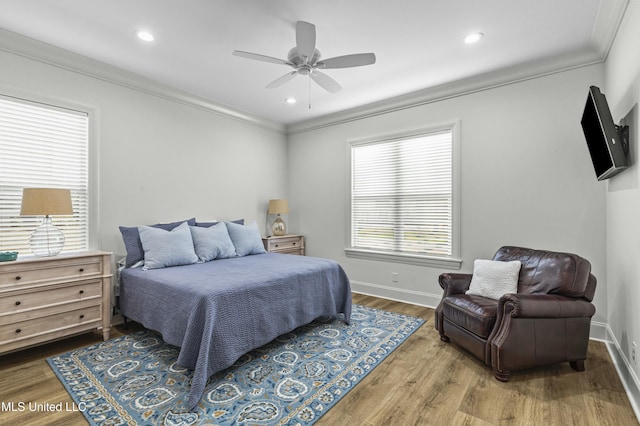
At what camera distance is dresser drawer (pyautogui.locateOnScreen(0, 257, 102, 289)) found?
245 centimetres

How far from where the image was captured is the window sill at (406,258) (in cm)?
382

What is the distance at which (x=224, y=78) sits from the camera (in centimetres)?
363

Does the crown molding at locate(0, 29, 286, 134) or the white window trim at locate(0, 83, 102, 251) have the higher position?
the crown molding at locate(0, 29, 286, 134)

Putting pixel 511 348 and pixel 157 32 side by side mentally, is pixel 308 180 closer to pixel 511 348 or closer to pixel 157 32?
pixel 157 32

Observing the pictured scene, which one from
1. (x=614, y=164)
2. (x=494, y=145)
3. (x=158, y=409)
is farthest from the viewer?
(x=494, y=145)

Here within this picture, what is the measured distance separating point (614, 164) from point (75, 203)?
4667 mm

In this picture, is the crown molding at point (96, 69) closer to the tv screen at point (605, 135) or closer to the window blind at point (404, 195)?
the window blind at point (404, 195)

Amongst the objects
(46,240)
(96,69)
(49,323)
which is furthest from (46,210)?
(96,69)

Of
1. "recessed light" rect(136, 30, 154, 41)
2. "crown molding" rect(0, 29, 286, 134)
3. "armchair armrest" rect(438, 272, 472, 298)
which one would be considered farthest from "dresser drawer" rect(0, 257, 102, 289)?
"armchair armrest" rect(438, 272, 472, 298)

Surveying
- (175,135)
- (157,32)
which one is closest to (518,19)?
(157,32)

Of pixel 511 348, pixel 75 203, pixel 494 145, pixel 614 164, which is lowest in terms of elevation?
pixel 511 348

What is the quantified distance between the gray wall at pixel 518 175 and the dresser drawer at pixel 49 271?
331 centimetres

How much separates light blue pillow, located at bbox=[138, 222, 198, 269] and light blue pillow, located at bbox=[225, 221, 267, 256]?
0.63 meters

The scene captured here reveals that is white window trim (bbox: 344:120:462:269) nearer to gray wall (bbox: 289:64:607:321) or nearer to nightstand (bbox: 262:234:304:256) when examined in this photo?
gray wall (bbox: 289:64:607:321)
